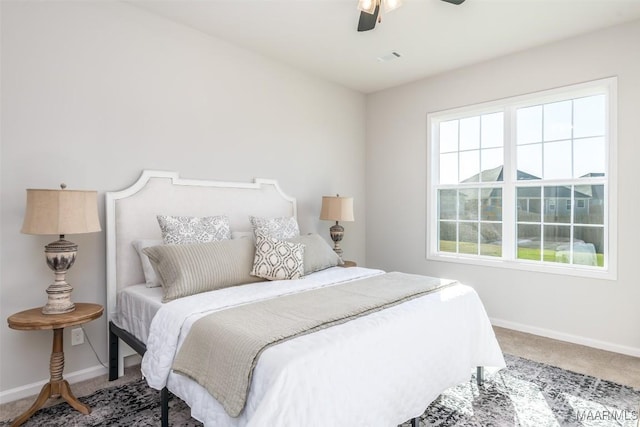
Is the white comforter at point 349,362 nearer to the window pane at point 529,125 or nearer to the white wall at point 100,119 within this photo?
the white wall at point 100,119

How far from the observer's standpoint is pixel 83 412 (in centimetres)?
213

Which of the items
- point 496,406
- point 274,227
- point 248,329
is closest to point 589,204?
point 496,406

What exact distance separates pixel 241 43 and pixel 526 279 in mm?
3639

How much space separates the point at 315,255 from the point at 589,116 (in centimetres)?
281

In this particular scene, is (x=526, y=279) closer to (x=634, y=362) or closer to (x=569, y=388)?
(x=634, y=362)

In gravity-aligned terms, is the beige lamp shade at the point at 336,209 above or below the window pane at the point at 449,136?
below

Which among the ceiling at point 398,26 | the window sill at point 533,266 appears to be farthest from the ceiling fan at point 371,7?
the window sill at point 533,266

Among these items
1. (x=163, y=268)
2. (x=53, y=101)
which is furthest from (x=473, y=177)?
(x=53, y=101)

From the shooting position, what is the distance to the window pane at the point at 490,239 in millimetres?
3805

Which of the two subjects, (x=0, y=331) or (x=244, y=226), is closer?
(x=0, y=331)

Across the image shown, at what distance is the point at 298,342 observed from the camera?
4.90 feet

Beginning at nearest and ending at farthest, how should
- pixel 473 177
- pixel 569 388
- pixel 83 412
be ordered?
pixel 83 412
pixel 569 388
pixel 473 177

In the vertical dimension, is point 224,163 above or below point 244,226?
above

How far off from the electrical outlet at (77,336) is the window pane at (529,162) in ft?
13.5
